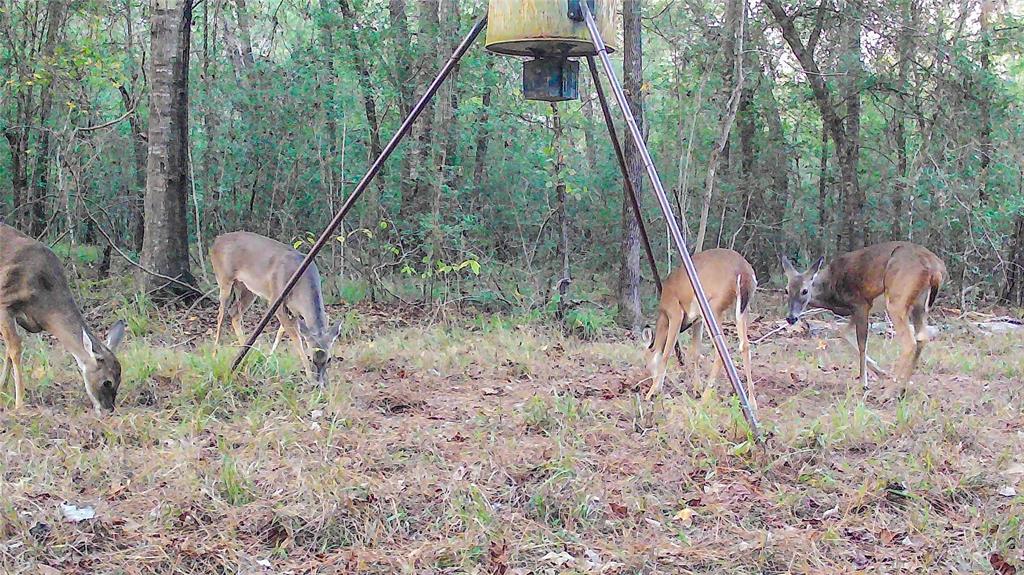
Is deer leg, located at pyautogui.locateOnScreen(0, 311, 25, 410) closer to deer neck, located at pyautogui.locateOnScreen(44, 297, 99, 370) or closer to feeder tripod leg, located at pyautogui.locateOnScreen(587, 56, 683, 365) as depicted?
deer neck, located at pyautogui.locateOnScreen(44, 297, 99, 370)

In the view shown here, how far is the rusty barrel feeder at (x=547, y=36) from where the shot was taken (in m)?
6.70

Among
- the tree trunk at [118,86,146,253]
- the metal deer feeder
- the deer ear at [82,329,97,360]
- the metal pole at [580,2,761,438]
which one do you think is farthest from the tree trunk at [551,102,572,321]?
the tree trunk at [118,86,146,253]

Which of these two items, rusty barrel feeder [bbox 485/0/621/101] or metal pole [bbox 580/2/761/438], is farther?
rusty barrel feeder [bbox 485/0/621/101]

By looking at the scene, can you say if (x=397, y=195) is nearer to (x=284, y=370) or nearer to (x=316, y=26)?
(x=316, y=26)

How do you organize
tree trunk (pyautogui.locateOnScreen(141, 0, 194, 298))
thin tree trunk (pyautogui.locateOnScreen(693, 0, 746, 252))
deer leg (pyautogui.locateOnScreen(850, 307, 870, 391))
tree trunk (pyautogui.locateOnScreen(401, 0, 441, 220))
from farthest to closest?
tree trunk (pyautogui.locateOnScreen(401, 0, 441, 220)) → thin tree trunk (pyautogui.locateOnScreen(693, 0, 746, 252)) → tree trunk (pyautogui.locateOnScreen(141, 0, 194, 298)) → deer leg (pyautogui.locateOnScreen(850, 307, 870, 391))

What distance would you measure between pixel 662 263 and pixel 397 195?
5190mm

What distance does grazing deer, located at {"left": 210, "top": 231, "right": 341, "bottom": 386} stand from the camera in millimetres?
8523

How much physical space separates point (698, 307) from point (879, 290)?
196 cm

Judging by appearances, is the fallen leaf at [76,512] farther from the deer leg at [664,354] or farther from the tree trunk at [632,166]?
the tree trunk at [632,166]

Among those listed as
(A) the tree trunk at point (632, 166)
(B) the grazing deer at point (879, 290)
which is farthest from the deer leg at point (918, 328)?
(A) the tree trunk at point (632, 166)

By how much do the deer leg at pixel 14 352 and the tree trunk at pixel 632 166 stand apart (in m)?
6.19

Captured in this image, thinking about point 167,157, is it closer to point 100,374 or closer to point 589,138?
point 100,374

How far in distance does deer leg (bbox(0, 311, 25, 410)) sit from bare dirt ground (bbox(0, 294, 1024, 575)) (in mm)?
166

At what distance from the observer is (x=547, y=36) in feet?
21.9
